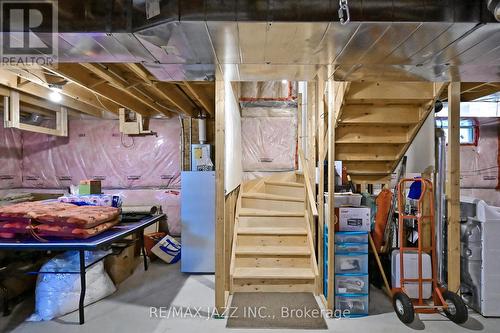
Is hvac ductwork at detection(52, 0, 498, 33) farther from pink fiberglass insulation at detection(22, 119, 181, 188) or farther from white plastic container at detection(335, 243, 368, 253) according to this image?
pink fiberglass insulation at detection(22, 119, 181, 188)

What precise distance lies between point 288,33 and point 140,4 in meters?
0.82

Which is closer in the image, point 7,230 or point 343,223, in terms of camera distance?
point 7,230

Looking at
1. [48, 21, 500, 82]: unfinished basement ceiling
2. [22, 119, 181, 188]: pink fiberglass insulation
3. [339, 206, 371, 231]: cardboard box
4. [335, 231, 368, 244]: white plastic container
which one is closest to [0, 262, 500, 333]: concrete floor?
[335, 231, 368, 244]: white plastic container

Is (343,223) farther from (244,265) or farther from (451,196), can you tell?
(244,265)

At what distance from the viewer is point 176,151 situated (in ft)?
14.9

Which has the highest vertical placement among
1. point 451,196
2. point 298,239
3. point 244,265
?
point 451,196

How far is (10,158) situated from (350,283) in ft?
17.5

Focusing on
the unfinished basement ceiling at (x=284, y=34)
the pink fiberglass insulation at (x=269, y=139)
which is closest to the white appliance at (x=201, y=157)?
the pink fiberglass insulation at (x=269, y=139)

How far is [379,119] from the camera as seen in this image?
289cm

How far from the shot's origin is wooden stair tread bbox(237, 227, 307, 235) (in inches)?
123

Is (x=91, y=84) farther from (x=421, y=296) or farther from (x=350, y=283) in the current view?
(x=421, y=296)

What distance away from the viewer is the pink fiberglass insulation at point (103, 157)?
14.9 feet

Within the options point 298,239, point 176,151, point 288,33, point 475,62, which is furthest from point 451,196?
point 176,151

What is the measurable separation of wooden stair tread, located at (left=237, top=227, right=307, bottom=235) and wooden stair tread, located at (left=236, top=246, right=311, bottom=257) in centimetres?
16
